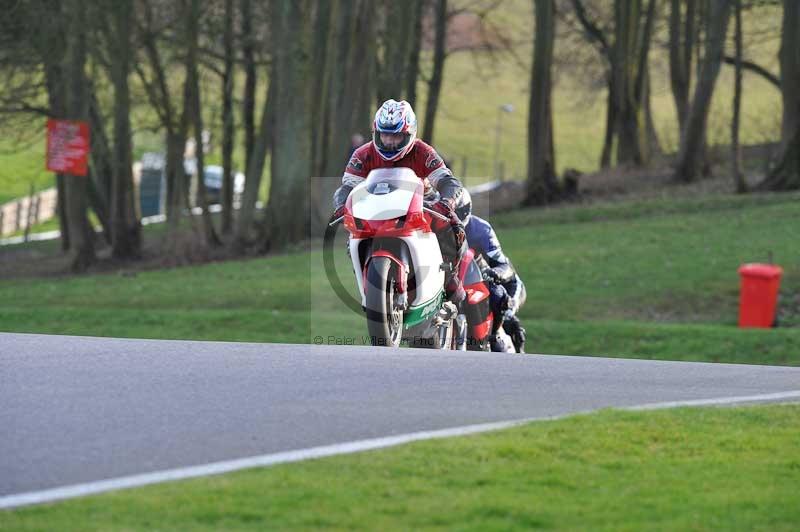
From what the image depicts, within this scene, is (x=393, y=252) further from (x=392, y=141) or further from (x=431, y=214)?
(x=392, y=141)

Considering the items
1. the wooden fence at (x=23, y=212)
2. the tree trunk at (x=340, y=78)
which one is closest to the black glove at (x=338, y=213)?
the tree trunk at (x=340, y=78)

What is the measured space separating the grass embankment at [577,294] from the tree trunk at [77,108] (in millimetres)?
1696

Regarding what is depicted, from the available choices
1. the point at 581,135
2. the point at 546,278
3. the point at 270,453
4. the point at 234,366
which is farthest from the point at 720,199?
the point at 581,135

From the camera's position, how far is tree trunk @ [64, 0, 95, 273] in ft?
100

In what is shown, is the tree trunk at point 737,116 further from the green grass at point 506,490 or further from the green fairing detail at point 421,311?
the green grass at point 506,490

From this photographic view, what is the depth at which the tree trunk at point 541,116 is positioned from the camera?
34688 mm

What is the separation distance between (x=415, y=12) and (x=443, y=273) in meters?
26.5

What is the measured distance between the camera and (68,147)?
2961 cm

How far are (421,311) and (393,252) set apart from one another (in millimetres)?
577

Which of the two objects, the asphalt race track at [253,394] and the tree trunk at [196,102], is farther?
the tree trunk at [196,102]

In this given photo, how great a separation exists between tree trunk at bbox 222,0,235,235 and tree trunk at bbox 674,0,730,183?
11.4 m

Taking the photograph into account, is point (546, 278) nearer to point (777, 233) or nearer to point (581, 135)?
point (777, 233)

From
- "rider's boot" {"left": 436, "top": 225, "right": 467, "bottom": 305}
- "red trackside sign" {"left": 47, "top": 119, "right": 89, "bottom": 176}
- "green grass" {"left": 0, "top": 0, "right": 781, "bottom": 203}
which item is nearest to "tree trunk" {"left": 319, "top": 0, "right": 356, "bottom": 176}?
"red trackside sign" {"left": 47, "top": 119, "right": 89, "bottom": 176}

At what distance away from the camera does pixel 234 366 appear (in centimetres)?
915
